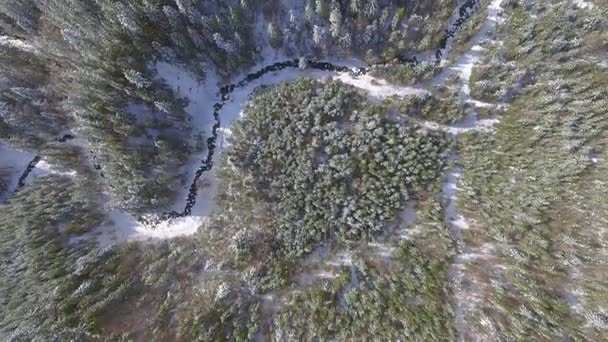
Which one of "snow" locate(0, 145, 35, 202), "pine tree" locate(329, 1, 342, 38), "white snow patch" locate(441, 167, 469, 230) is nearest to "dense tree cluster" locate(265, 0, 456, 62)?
"pine tree" locate(329, 1, 342, 38)

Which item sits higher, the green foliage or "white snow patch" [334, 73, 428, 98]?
"white snow patch" [334, 73, 428, 98]

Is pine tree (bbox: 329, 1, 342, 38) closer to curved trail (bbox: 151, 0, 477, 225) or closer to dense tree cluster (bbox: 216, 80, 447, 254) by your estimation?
curved trail (bbox: 151, 0, 477, 225)

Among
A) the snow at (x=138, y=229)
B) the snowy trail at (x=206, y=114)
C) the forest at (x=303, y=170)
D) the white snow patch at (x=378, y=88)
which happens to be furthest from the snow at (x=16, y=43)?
→ the white snow patch at (x=378, y=88)

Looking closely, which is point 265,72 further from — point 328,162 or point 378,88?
point 328,162

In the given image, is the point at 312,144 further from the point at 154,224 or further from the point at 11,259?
the point at 11,259

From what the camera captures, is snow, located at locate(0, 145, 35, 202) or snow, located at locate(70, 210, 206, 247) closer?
snow, located at locate(70, 210, 206, 247)

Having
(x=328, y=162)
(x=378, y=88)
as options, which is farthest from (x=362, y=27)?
(x=328, y=162)

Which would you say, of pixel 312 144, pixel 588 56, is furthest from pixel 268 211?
pixel 588 56

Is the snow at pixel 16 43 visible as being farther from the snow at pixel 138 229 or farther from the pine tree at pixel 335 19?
the pine tree at pixel 335 19
